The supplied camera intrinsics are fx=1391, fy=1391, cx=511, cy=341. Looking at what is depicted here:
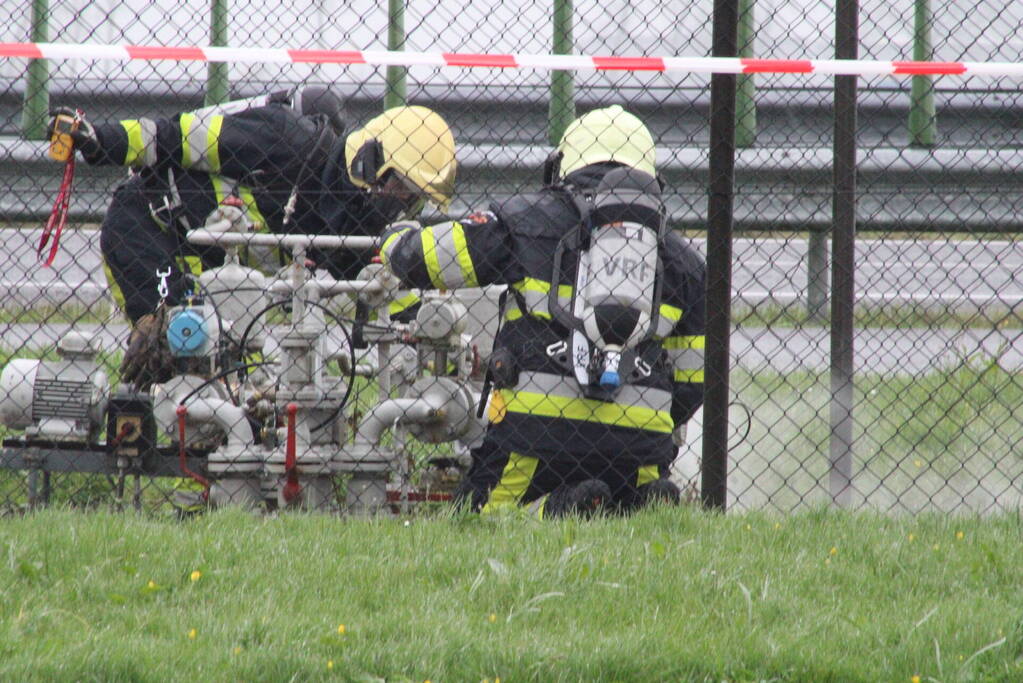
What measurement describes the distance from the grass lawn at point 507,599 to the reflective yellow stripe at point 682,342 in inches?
34.5

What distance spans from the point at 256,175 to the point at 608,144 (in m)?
1.69

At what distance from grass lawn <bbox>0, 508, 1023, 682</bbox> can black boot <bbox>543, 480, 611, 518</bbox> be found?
13.3 inches

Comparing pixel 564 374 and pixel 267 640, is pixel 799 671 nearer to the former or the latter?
pixel 267 640

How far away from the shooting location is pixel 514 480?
15.9 feet

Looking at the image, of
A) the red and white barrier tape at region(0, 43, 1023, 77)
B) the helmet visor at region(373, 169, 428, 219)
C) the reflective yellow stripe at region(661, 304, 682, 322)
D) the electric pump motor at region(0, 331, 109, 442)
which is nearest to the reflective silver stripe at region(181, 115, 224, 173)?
the helmet visor at region(373, 169, 428, 219)

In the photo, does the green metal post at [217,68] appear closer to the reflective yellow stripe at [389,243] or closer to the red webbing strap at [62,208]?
the red webbing strap at [62,208]

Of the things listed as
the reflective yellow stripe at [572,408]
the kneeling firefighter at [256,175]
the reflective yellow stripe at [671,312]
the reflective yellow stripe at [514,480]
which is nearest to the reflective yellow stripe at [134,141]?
the kneeling firefighter at [256,175]

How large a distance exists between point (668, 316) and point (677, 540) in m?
1.07

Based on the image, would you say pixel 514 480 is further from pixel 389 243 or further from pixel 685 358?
pixel 389 243

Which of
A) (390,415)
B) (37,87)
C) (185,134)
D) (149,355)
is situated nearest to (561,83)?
(185,134)

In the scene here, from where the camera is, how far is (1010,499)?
579cm

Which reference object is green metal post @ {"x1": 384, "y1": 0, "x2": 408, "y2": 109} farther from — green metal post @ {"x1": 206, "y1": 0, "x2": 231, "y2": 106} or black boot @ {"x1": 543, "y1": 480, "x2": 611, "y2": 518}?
black boot @ {"x1": 543, "y1": 480, "x2": 611, "y2": 518}

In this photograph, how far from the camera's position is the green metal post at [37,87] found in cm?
633

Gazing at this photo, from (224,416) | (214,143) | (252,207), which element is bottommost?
(224,416)
